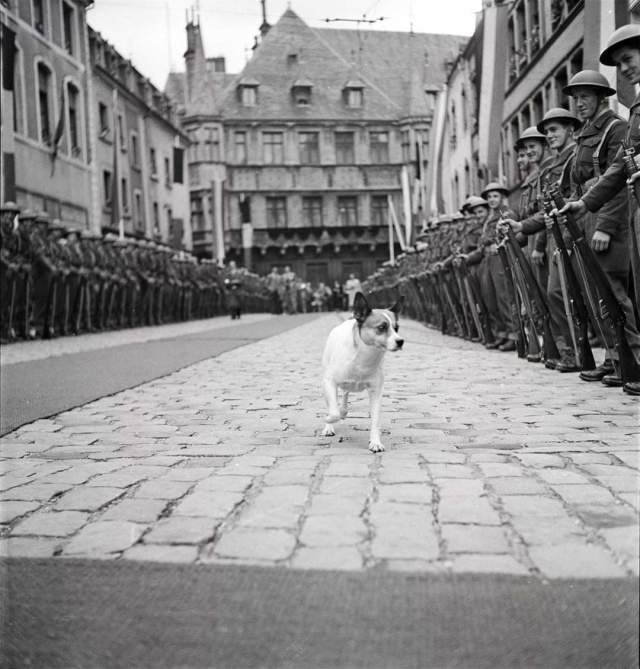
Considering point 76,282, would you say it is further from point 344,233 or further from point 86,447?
point 344,233

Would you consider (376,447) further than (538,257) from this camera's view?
No

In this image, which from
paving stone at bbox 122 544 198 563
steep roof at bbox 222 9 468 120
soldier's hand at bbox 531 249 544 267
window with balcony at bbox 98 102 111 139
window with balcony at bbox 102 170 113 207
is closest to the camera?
paving stone at bbox 122 544 198 563

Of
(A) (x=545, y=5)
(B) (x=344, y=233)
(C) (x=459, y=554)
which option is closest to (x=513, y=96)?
(A) (x=545, y=5)

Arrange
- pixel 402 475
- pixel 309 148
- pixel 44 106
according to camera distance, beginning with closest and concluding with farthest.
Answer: pixel 402 475 < pixel 44 106 < pixel 309 148

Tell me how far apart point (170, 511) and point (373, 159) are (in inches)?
2790

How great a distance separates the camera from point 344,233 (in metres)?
71.2

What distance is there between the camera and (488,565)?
10.1 ft

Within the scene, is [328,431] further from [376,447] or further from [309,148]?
[309,148]

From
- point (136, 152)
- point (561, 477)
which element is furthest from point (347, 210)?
point (561, 477)

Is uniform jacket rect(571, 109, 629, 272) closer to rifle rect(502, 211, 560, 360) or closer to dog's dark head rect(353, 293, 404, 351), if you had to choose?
rifle rect(502, 211, 560, 360)

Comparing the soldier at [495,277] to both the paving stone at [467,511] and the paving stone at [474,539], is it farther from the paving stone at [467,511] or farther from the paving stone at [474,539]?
the paving stone at [474,539]

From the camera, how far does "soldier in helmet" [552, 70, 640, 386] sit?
770 centimetres

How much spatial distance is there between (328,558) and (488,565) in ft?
1.79

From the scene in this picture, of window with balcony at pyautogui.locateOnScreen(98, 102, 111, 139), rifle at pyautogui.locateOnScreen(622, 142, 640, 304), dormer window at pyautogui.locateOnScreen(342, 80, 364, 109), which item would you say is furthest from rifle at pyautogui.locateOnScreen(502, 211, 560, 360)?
dormer window at pyautogui.locateOnScreen(342, 80, 364, 109)
